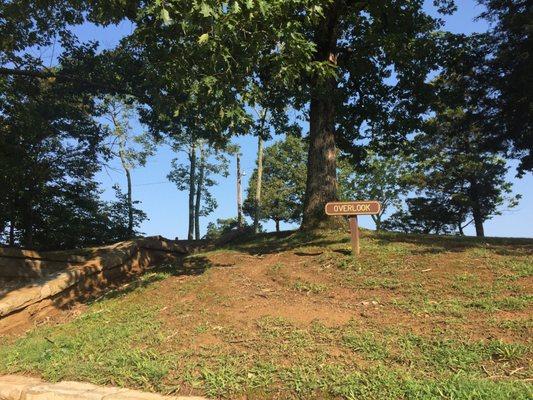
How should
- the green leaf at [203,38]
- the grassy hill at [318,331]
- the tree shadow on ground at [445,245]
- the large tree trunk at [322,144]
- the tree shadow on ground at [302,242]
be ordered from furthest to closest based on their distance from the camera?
the large tree trunk at [322,144], the tree shadow on ground at [302,242], the tree shadow on ground at [445,245], the green leaf at [203,38], the grassy hill at [318,331]

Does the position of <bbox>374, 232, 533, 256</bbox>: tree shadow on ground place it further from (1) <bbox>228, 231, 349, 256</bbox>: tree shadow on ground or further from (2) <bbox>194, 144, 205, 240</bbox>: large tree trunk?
(2) <bbox>194, 144, 205, 240</bbox>: large tree trunk

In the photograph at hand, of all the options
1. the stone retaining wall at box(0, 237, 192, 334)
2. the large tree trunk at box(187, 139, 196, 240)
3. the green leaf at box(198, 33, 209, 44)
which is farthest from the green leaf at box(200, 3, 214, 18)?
the large tree trunk at box(187, 139, 196, 240)

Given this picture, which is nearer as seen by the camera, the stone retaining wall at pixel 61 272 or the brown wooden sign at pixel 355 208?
the brown wooden sign at pixel 355 208

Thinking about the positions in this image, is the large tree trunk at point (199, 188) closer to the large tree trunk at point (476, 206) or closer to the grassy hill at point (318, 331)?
the large tree trunk at point (476, 206)

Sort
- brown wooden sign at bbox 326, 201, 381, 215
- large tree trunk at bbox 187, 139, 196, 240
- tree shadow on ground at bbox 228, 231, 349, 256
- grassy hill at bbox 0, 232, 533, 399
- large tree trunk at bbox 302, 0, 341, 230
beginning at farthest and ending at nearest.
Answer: large tree trunk at bbox 187, 139, 196, 240, large tree trunk at bbox 302, 0, 341, 230, tree shadow on ground at bbox 228, 231, 349, 256, brown wooden sign at bbox 326, 201, 381, 215, grassy hill at bbox 0, 232, 533, 399

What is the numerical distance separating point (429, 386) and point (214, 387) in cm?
182

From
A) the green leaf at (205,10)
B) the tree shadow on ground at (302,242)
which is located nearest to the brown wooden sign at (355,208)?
the tree shadow on ground at (302,242)

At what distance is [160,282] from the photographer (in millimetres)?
7527

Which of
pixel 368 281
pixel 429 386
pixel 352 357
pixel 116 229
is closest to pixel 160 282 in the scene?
pixel 368 281

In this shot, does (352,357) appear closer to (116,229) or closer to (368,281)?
(368,281)

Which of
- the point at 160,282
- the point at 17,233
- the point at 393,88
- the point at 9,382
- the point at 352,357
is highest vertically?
the point at 393,88

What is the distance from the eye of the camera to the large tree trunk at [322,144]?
9.31m

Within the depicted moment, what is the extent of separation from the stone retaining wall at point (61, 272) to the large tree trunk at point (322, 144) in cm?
413

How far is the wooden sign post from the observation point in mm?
6996
